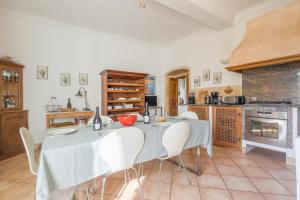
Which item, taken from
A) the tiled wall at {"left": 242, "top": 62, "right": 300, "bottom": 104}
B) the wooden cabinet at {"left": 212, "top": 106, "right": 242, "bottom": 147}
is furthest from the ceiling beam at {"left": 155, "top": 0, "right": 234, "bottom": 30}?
the wooden cabinet at {"left": 212, "top": 106, "right": 242, "bottom": 147}

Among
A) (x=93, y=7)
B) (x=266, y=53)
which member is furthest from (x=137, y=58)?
(x=266, y=53)

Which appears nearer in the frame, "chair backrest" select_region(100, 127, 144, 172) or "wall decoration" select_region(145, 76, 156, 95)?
"chair backrest" select_region(100, 127, 144, 172)

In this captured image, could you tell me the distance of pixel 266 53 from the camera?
116 inches

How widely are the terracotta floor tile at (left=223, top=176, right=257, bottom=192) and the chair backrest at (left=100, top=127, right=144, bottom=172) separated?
1408 mm

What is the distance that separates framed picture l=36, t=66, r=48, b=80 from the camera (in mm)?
3812

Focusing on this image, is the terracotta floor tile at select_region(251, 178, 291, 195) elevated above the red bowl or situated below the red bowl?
below

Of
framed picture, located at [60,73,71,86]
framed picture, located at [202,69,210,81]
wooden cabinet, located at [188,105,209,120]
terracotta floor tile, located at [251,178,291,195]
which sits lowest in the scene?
terracotta floor tile, located at [251,178,291,195]

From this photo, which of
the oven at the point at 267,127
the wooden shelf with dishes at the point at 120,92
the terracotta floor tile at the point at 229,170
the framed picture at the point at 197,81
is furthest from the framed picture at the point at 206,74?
the terracotta floor tile at the point at 229,170

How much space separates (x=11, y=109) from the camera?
330cm

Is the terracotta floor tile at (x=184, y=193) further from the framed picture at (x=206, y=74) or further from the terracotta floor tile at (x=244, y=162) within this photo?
the framed picture at (x=206, y=74)

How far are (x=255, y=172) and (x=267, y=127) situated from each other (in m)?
1.00

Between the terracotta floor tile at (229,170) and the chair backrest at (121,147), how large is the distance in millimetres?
1622

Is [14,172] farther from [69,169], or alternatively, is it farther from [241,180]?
[241,180]

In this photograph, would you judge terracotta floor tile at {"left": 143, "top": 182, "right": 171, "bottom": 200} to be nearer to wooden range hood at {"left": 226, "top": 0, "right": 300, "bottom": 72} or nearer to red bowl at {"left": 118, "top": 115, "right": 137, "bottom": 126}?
red bowl at {"left": 118, "top": 115, "right": 137, "bottom": 126}
